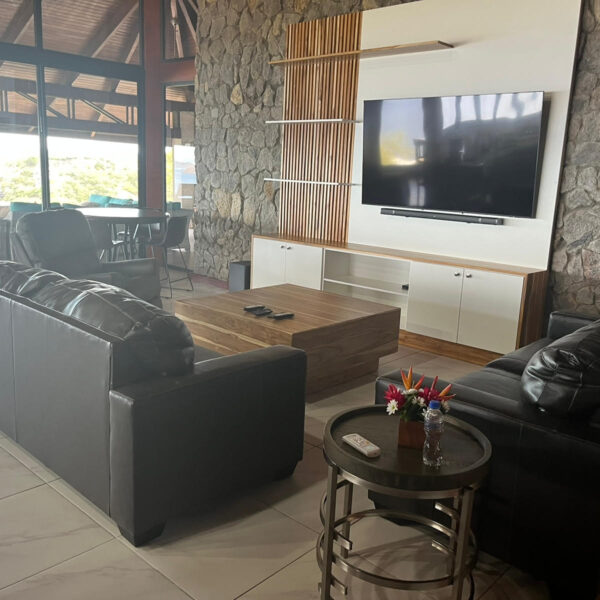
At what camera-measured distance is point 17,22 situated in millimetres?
6699

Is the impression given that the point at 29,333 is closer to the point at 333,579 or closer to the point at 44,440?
the point at 44,440

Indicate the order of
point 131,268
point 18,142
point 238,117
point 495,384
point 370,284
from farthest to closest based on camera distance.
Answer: point 18,142, point 238,117, point 370,284, point 131,268, point 495,384

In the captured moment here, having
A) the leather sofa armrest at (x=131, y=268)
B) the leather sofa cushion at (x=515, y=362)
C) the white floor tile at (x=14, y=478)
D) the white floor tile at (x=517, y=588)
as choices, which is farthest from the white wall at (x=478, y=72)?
the white floor tile at (x=14, y=478)

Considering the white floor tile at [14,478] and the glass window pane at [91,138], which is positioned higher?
the glass window pane at [91,138]

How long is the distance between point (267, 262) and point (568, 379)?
4194mm

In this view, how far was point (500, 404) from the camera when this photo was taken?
6.38 ft

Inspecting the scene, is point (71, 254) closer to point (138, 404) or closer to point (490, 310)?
point (138, 404)

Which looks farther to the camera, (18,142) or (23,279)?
(18,142)

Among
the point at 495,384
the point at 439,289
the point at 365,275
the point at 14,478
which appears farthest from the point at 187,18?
the point at 495,384

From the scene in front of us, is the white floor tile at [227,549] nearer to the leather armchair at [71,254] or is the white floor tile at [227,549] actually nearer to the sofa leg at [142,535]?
the sofa leg at [142,535]

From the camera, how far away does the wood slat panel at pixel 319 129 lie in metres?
5.50

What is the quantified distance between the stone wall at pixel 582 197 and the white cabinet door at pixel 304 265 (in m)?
1.94

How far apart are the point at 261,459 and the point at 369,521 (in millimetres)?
468

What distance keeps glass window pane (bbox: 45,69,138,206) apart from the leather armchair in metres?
3.16
